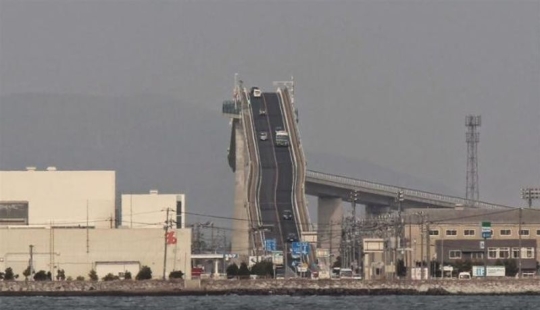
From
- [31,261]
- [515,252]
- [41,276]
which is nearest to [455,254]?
[515,252]

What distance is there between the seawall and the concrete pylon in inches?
1363

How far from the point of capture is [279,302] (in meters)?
90.9

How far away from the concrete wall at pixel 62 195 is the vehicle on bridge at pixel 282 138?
19.5 m

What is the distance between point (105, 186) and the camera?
126688 millimetres

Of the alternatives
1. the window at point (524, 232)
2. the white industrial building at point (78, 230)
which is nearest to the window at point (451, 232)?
the window at point (524, 232)

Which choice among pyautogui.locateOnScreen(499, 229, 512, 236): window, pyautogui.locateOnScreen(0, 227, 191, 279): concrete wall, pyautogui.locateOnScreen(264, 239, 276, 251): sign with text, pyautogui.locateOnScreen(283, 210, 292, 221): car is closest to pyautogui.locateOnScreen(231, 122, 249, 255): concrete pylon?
pyautogui.locateOnScreen(283, 210, 292, 221): car

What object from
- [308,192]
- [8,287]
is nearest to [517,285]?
[8,287]

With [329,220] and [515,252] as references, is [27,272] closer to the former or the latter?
[515,252]

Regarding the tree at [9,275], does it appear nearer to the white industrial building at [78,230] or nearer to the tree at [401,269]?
the white industrial building at [78,230]

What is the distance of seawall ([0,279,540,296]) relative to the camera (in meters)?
107

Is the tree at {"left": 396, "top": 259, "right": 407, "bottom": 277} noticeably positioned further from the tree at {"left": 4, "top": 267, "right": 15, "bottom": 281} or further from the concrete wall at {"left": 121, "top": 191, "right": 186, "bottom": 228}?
the tree at {"left": 4, "top": 267, "right": 15, "bottom": 281}

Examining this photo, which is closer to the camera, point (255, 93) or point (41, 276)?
point (41, 276)

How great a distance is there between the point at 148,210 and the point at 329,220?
139ft

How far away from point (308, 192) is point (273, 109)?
2089 centimetres
